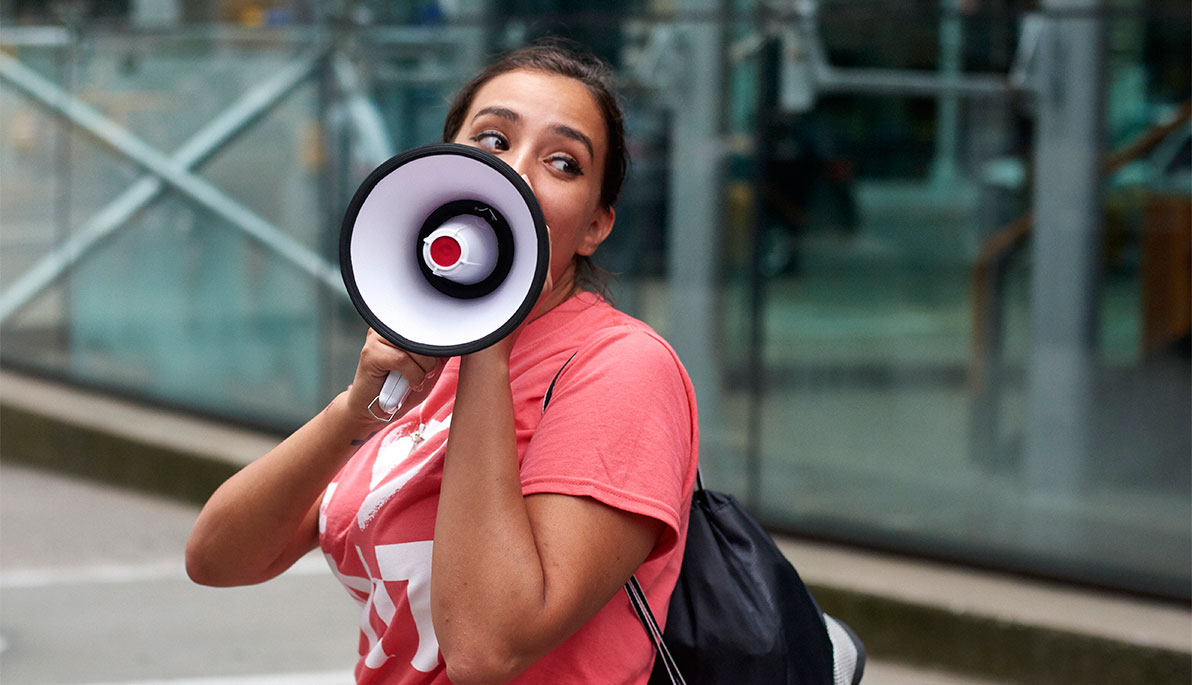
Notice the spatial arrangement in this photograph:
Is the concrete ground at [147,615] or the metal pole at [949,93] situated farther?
the metal pole at [949,93]

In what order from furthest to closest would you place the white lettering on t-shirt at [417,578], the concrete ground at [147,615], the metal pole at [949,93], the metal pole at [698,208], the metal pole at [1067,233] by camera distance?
the metal pole at [698,208] → the metal pole at [949,93] → the metal pole at [1067,233] → the concrete ground at [147,615] → the white lettering on t-shirt at [417,578]

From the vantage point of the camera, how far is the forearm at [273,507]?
1.62 meters

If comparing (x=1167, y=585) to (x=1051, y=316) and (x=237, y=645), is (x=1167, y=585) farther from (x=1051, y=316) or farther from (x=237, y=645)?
(x=237, y=645)

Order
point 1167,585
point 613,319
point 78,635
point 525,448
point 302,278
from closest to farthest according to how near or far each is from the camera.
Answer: point 525,448 < point 613,319 < point 1167,585 < point 78,635 < point 302,278

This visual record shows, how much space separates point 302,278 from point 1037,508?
3.75 m

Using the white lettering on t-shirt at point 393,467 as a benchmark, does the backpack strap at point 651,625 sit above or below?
below

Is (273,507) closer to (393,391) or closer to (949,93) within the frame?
(393,391)

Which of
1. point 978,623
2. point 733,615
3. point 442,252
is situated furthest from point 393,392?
point 978,623

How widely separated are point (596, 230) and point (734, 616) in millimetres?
529

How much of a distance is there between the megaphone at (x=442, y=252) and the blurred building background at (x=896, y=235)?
3.49 m

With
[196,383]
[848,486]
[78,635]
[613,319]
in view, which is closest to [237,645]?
[78,635]

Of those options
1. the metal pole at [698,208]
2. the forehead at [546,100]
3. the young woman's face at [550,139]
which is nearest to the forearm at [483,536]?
the young woman's face at [550,139]

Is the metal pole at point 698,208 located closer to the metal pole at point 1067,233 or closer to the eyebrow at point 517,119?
the metal pole at point 1067,233

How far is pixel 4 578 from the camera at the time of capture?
525cm
